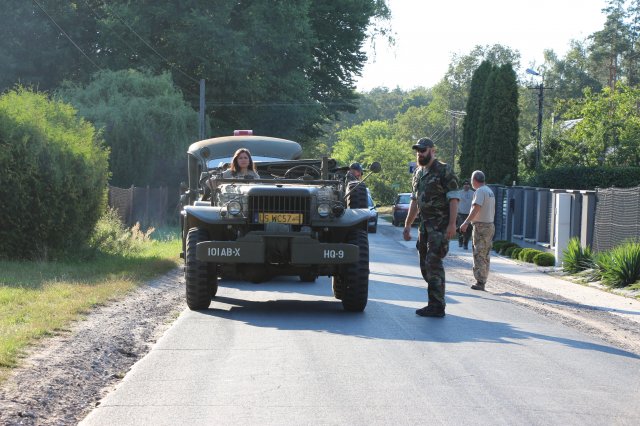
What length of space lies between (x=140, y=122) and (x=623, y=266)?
23065 millimetres

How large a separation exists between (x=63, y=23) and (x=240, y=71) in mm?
8969

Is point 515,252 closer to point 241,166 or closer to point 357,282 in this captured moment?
point 241,166

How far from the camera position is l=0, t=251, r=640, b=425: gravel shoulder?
7.50 metres

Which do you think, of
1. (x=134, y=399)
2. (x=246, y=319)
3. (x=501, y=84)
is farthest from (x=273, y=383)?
(x=501, y=84)

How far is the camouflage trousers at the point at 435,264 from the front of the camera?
12828 mm

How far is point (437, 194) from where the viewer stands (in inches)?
512

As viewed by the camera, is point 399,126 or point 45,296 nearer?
point 45,296

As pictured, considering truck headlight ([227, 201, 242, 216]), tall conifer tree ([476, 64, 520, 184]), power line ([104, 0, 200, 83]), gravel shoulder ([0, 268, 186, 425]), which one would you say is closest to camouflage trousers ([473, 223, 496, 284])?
gravel shoulder ([0, 268, 186, 425])

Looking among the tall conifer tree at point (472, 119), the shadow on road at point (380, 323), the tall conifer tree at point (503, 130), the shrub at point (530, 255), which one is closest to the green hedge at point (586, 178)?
the tall conifer tree at point (503, 130)

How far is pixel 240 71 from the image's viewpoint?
47.7 m

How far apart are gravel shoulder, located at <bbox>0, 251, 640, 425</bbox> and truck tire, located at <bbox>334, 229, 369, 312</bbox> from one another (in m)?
2.10

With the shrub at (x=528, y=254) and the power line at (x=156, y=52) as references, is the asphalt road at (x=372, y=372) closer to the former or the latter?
the shrub at (x=528, y=254)

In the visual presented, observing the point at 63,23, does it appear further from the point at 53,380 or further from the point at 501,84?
the point at 53,380

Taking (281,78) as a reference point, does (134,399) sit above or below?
below
